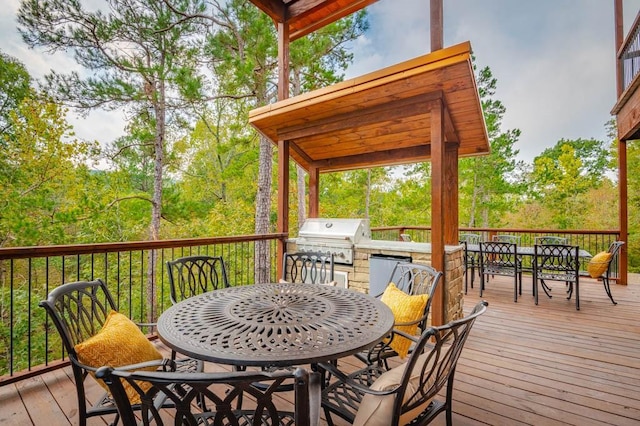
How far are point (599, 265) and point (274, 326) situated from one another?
5.47m

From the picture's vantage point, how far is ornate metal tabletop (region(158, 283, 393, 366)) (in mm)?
1167

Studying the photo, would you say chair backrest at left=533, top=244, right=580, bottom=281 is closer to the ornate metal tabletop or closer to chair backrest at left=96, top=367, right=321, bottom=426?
the ornate metal tabletop

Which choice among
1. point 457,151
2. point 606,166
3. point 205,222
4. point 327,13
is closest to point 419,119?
point 457,151

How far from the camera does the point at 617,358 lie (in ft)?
9.00

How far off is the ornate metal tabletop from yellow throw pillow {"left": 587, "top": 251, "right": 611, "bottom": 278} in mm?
4726

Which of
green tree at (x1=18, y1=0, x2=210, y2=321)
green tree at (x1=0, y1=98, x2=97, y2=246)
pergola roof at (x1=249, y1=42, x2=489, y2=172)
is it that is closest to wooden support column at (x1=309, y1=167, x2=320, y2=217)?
pergola roof at (x1=249, y1=42, x2=489, y2=172)

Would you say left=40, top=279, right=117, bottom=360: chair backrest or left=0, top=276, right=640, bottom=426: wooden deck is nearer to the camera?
left=40, top=279, right=117, bottom=360: chair backrest

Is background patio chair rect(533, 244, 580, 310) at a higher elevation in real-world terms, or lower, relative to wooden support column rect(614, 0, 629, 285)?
lower

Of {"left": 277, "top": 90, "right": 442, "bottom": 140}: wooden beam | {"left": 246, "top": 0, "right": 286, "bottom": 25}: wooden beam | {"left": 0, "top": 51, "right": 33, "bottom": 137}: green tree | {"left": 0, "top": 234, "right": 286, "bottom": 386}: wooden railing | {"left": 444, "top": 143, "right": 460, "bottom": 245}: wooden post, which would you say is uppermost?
{"left": 0, "top": 51, "right": 33, "bottom": 137}: green tree

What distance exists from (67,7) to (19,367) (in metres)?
8.22

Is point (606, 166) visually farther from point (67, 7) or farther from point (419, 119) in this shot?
point (67, 7)

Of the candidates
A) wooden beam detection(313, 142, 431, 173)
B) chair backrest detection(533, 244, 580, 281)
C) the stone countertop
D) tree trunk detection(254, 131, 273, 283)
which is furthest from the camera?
tree trunk detection(254, 131, 273, 283)

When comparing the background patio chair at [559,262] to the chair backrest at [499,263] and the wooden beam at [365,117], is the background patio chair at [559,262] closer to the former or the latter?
the chair backrest at [499,263]

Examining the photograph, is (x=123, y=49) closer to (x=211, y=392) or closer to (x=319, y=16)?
(x=319, y=16)
